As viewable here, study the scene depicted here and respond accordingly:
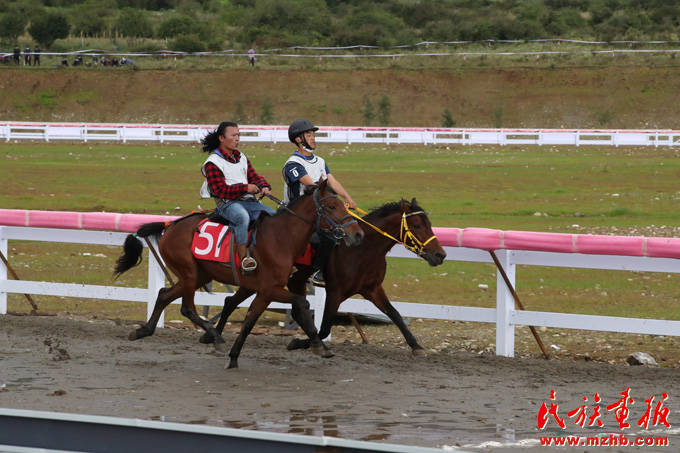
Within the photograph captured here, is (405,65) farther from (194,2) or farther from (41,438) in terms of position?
(41,438)

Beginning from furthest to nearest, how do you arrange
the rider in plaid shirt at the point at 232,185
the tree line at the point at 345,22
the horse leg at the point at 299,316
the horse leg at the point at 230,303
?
the tree line at the point at 345,22
the horse leg at the point at 230,303
the rider in plaid shirt at the point at 232,185
the horse leg at the point at 299,316

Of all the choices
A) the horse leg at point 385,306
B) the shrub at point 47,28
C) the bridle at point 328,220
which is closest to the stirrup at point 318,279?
the horse leg at point 385,306

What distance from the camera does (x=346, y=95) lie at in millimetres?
74875

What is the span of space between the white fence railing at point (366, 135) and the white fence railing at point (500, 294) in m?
35.4

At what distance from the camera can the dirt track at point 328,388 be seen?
7.37 m

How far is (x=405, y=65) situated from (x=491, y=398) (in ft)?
235

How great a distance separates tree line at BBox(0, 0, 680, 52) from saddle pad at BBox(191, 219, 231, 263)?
Answer: 77491mm

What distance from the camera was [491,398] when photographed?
8492mm

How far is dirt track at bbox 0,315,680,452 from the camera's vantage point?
290 inches

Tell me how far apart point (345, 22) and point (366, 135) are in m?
45.0

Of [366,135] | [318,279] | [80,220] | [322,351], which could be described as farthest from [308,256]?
[366,135]

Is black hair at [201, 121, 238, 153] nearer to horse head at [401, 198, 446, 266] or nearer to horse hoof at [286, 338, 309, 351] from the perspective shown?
horse head at [401, 198, 446, 266]

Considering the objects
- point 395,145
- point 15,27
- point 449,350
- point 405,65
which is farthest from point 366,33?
point 449,350

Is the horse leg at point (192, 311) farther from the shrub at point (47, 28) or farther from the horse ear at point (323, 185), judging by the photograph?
the shrub at point (47, 28)
